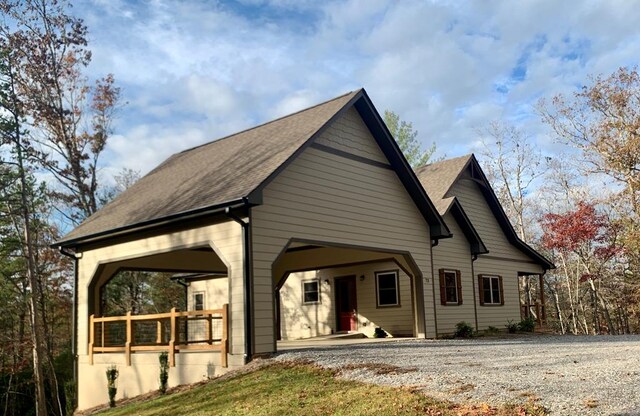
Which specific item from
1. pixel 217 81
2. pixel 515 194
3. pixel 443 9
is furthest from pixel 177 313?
pixel 515 194

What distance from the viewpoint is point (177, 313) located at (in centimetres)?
1195

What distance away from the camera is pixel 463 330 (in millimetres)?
18984

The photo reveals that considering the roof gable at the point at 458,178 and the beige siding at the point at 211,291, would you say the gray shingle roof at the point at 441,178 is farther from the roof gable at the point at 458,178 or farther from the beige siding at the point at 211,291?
the beige siding at the point at 211,291

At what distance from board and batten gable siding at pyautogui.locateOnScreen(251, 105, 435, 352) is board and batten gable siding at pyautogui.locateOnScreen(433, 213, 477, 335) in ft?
5.31

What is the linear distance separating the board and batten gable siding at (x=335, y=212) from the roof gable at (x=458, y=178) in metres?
4.21

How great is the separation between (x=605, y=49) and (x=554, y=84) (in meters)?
5.74

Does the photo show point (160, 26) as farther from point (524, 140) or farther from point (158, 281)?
point (524, 140)

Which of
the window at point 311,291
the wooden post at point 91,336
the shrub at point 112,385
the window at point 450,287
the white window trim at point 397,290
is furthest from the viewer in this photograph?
the window at point 311,291

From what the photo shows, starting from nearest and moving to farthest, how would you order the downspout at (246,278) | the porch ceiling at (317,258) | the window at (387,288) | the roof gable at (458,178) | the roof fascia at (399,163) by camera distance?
the downspout at (246,278) < the roof fascia at (399,163) < the porch ceiling at (317,258) < the window at (387,288) < the roof gable at (458,178)

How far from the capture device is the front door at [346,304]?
20.7 meters

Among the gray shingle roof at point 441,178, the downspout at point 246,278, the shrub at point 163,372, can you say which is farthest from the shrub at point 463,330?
the shrub at point 163,372

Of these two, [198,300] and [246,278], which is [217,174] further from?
[198,300]

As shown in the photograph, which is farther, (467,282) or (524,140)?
(524,140)

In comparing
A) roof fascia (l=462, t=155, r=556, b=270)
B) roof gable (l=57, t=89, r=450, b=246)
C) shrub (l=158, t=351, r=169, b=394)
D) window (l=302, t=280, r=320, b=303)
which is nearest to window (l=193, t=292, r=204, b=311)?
window (l=302, t=280, r=320, b=303)
